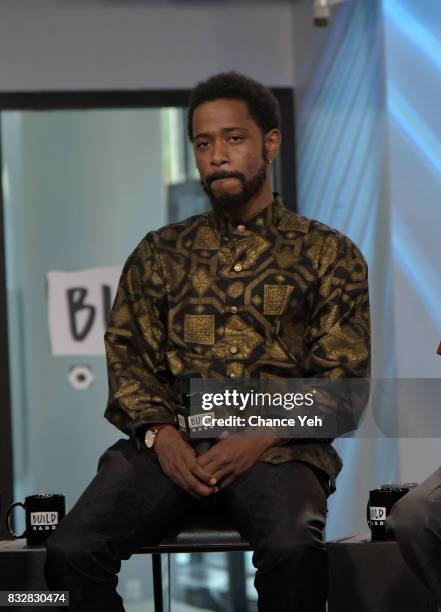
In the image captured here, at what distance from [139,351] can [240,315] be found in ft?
0.82

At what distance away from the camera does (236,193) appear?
105 inches

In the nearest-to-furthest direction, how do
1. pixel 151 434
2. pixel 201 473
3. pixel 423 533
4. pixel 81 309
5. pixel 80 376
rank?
pixel 423 533 → pixel 201 473 → pixel 151 434 → pixel 81 309 → pixel 80 376

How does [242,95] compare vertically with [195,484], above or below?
above

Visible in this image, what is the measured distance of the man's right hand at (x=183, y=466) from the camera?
2404mm

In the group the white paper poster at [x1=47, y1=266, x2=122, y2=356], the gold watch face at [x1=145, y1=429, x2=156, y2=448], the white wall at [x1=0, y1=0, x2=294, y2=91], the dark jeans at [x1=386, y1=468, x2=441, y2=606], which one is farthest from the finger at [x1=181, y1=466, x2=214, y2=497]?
the white wall at [x1=0, y1=0, x2=294, y2=91]

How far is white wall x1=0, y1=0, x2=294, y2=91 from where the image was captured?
4.29m

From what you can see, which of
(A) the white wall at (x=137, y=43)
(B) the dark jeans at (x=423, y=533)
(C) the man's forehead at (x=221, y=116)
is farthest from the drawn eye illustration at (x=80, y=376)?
(B) the dark jeans at (x=423, y=533)

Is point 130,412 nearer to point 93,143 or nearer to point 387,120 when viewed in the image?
point 387,120

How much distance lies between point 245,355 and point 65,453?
2.83 metres

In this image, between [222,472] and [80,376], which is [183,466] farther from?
[80,376]

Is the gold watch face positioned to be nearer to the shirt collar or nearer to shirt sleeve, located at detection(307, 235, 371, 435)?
shirt sleeve, located at detection(307, 235, 371, 435)

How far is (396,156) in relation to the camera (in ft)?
11.2

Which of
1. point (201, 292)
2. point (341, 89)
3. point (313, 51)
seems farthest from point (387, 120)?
point (201, 292)

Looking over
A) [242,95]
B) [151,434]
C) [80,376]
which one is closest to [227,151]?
[242,95]
